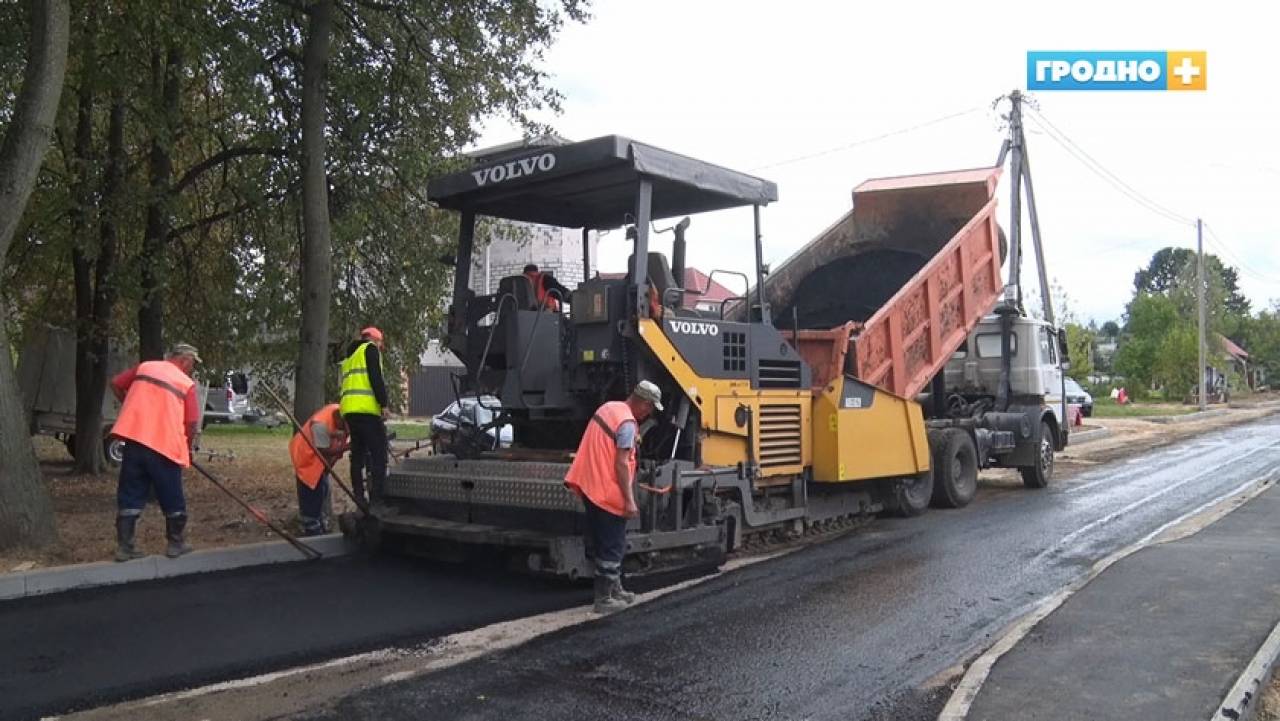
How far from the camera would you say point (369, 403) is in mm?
7793

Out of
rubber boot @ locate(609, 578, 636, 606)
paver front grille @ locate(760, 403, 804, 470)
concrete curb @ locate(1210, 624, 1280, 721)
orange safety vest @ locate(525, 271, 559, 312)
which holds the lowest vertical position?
concrete curb @ locate(1210, 624, 1280, 721)

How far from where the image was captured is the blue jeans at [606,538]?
6.03 metres

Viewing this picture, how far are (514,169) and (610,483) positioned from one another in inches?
103

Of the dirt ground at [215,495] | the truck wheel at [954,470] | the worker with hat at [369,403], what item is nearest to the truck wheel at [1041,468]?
the dirt ground at [215,495]

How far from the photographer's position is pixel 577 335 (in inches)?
280

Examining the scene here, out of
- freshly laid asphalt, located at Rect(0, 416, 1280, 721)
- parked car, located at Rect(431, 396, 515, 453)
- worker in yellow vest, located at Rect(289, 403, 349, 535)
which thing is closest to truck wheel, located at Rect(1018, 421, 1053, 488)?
freshly laid asphalt, located at Rect(0, 416, 1280, 721)

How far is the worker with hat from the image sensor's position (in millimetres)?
7758

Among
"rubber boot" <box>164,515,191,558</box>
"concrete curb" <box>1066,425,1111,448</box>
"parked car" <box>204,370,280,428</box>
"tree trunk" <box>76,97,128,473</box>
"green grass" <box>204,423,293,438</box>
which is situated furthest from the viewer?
"parked car" <box>204,370,280,428</box>

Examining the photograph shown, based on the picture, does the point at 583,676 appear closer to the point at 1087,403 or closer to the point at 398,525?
the point at 398,525

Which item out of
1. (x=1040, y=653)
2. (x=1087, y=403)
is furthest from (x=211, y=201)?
Answer: (x=1087, y=403)

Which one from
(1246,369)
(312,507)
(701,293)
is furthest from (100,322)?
(1246,369)

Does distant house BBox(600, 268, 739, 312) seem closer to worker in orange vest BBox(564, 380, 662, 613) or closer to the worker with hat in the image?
worker in orange vest BBox(564, 380, 662, 613)

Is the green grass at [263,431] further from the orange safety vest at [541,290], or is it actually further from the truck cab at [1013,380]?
the orange safety vest at [541,290]

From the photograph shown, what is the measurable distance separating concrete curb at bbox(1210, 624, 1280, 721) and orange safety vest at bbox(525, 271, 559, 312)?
4746 mm
